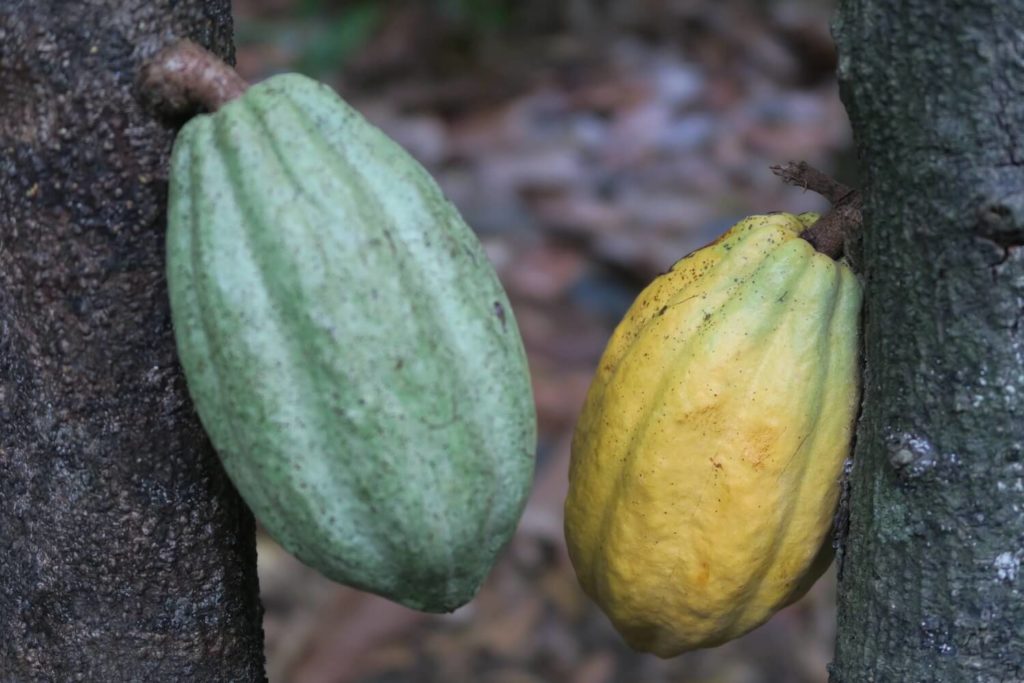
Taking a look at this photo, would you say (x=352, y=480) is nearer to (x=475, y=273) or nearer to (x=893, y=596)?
(x=475, y=273)

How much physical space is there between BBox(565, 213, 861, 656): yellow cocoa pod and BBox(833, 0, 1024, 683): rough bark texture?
4cm

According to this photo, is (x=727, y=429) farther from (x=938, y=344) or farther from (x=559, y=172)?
(x=559, y=172)

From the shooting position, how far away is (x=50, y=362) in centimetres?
88

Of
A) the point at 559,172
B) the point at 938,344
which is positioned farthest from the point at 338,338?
the point at 559,172

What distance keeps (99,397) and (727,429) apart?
468mm

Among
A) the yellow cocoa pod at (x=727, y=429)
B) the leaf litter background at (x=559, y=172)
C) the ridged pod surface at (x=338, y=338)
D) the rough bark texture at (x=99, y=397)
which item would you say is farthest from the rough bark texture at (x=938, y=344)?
the leaf litter background at (x=559, y=172)

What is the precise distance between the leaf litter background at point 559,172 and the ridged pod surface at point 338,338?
62.8 inches

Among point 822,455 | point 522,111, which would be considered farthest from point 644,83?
point 822,455

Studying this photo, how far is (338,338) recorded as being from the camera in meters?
0.75

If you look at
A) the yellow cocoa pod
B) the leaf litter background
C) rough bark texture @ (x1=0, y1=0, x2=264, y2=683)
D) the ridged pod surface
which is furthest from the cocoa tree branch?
the leaf litter background

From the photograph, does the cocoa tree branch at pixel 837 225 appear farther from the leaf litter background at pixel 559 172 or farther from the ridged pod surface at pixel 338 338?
the leaf litter background at pixel 559 172

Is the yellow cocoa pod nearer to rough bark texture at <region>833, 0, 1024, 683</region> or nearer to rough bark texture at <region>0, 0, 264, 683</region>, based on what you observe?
rough bark texture at <region>833, 0, 1024, 683</region>

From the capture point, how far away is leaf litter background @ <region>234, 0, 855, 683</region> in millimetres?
2391

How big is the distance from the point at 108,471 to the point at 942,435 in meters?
0.61
